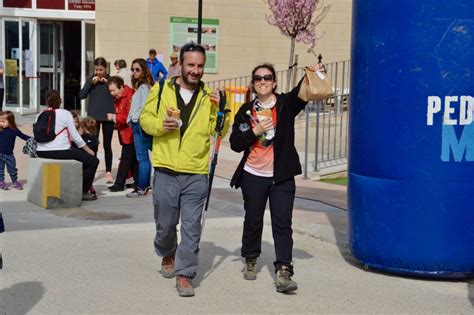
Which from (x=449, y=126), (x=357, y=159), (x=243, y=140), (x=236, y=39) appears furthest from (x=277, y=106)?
(x=236, y=39)

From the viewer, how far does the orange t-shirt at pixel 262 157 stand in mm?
5949

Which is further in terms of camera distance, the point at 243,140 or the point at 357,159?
the point at 357,159

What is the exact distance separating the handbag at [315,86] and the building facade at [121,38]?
1655cm

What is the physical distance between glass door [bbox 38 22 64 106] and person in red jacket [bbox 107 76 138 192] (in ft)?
42.7

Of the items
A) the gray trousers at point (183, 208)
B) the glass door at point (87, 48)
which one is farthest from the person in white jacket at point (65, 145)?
the glass door at point (87, 48)

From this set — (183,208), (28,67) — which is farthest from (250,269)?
(28,67)

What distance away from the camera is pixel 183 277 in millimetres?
5688

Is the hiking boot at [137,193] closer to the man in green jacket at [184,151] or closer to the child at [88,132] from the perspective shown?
the child at [88,132]

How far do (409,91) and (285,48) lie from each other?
19267mm

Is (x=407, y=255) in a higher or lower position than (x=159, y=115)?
lower

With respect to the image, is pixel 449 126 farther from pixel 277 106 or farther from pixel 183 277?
pixel 183 277

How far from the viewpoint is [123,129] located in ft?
34.0

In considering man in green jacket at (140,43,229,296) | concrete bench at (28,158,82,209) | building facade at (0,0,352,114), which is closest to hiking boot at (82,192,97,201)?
concrete bench at (28,158,82,209)

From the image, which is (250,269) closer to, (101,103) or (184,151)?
(184,151)
